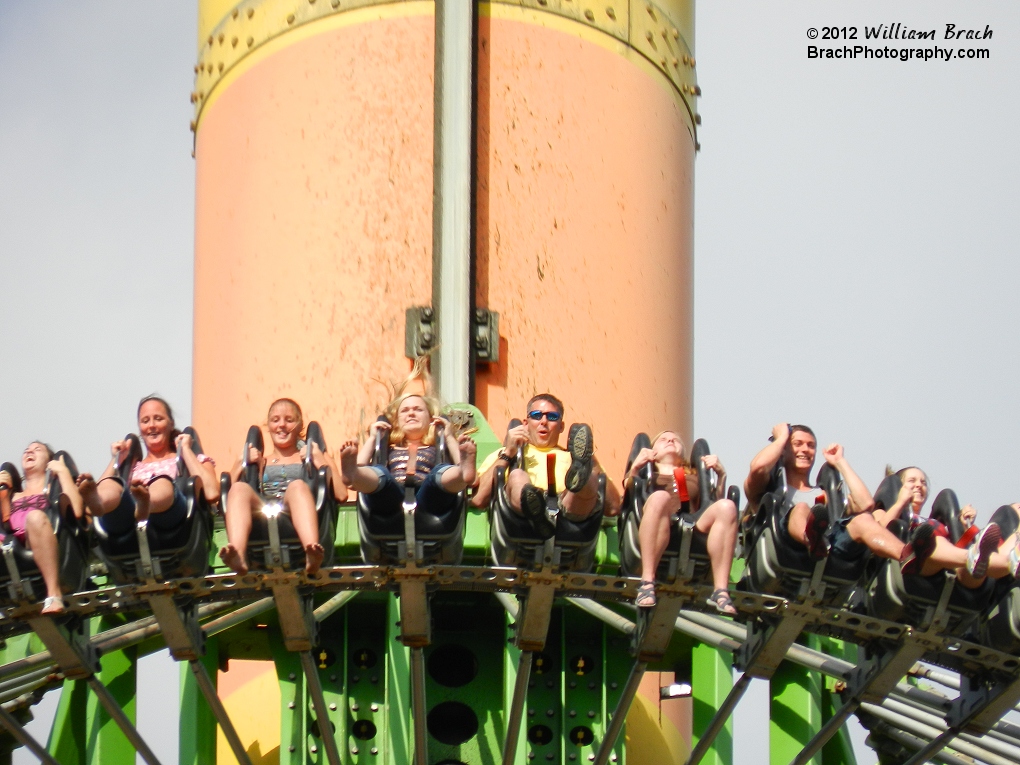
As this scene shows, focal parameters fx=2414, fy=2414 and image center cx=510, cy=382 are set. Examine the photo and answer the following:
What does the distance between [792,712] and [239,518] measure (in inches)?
201

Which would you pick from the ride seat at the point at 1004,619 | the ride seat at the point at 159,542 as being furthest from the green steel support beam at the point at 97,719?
the ride seat at the point at 1004,619

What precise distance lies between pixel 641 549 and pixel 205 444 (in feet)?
16.9

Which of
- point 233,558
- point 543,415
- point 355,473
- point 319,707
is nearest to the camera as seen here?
point 355,473

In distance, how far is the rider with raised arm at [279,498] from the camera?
15141 mm

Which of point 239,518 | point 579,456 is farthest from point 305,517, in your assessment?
point 579,456

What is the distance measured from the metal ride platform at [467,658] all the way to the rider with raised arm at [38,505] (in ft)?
1.39

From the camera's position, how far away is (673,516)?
607 inches

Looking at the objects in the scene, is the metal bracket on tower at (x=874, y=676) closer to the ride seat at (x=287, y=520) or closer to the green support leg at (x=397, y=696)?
the green support leg at (x=397, y=696)

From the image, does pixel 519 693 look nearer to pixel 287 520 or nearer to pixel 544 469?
pixel 544 469

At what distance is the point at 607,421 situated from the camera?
18.9 meters

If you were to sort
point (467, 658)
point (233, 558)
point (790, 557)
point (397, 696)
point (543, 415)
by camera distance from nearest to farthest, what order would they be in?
point (233, 558)
point (790, 557)
point (543, 415)
point (397, 696)
point (467, 658)

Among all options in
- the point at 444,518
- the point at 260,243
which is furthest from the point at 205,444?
the point at 444,518

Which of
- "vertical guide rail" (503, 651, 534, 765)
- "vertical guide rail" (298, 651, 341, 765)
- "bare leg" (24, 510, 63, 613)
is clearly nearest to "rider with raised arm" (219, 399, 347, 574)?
"vertical guide rail" (298, 651, 341, 765)

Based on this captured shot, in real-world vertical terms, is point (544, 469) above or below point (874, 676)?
above
